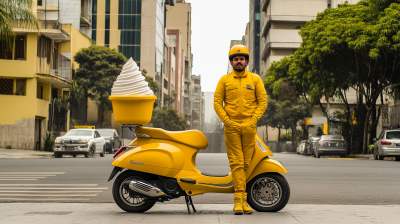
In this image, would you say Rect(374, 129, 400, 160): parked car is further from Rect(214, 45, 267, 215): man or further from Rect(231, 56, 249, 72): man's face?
Rect(231, 56, 249, 72): man's face

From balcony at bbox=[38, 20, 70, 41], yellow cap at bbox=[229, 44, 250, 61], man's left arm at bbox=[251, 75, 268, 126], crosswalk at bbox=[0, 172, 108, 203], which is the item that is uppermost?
balcony at bbox=[38, 20, 70, 41]

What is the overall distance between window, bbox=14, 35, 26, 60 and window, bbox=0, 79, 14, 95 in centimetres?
161

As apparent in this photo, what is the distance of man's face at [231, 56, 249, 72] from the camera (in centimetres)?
677

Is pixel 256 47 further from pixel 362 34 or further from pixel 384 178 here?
pixel 384 178

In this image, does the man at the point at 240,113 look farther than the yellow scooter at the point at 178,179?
No

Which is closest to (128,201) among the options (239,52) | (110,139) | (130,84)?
(130,84)

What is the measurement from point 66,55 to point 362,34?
81.1 ft

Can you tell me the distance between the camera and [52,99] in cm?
3916

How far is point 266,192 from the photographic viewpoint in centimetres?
683

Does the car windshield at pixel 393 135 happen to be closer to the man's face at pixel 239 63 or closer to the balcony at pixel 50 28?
the man's face at pixel 239 63

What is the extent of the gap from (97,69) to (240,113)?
43.6 meters

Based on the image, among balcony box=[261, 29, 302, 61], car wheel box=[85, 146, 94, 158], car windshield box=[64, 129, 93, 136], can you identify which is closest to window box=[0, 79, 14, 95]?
car windshield box=[64, 129, 93, 136]

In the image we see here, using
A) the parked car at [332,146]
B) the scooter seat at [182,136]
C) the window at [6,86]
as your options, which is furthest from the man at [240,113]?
the window at [6,86]

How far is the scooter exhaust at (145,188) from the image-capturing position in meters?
6.66
